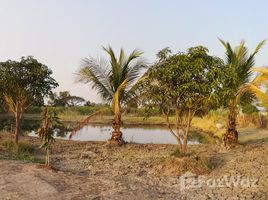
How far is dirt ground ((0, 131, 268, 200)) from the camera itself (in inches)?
286

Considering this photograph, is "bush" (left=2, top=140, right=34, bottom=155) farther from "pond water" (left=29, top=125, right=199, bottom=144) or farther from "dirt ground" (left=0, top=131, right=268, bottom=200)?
"pond water" (left=29, top=125, right=199, bottom=144)

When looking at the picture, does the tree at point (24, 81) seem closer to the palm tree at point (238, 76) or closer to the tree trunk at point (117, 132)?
the tree trunk at point (117, 132)

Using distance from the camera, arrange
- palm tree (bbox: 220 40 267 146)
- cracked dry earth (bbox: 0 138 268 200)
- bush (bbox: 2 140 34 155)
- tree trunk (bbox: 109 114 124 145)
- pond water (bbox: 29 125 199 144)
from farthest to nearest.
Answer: pond water (bbox: 29 125 199 144) < tree trunk (bbox: 109 114 124 145) < palm tree (bbox: 220 40 267 146) < bush (bbox: 2 140 34 155) < cracked dry earth (bbox: 0 138 268 200)

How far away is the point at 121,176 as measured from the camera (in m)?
8.84

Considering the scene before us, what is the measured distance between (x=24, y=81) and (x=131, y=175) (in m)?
6.01

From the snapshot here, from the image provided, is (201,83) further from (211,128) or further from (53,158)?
(211,128)

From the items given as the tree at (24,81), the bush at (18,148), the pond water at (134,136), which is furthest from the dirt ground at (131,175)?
the pond water at (134,136)

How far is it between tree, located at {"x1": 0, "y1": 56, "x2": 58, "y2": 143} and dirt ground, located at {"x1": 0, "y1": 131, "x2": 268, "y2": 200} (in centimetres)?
229

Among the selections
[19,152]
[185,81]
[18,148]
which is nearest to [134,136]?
[18,148]

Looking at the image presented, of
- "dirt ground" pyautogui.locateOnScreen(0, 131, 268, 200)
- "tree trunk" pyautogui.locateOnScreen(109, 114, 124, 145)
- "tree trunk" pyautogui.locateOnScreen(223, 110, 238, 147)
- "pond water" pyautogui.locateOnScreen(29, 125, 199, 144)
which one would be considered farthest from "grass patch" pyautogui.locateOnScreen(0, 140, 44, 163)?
"tree trunk" pyautogui.locateOnScreen(223, 110, 238, 147)

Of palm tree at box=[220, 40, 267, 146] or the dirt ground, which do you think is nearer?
the dirt ground

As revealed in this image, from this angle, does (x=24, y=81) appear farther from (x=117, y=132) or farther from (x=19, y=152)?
(x=117, y=132)

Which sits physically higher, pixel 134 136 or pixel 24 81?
pixel 24 81

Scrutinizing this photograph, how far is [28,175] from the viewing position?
8172 millimetres
